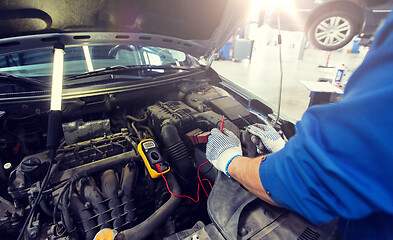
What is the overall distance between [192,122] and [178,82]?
1.70 ft

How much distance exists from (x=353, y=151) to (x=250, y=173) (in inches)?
14.7

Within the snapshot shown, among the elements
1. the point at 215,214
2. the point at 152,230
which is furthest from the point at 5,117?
the point at 215,214

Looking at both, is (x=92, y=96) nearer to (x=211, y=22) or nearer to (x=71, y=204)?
(x=71, y=204)

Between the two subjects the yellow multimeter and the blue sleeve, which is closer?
Answer: the blue sleeve

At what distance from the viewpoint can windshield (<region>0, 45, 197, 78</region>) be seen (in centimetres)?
142

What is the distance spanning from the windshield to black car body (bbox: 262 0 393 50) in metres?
1.85

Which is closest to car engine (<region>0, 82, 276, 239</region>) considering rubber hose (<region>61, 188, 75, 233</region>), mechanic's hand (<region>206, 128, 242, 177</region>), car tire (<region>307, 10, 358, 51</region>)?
rubber hose (<region>61, 188, 75, 233</region>)

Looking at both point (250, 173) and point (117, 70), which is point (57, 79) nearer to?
point (117, 70)

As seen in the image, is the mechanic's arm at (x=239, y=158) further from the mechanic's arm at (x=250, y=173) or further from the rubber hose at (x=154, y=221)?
the rubber hose at (x=154, y=221)


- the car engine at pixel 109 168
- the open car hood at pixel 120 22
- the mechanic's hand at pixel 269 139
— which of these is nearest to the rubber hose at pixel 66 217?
the car engine at pixel 109 168

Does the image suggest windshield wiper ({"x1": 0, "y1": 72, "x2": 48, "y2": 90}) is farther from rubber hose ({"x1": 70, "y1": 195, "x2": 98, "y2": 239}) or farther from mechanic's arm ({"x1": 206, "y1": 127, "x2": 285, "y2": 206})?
mechanic's arm ({"x1": 206, "y1": 127, "x2": 285, "y2": 206})

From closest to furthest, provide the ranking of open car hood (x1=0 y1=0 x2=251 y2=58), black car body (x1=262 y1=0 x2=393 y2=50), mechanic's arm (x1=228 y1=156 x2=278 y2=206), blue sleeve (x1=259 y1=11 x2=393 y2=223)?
1. blue sleeve (x1=259 y1=11 x2=393 y2=223)
2. mechanic's arm (x1=228 y1=156 x2=278 y2=206)
3. open car hood (x1=0 y1=0 x2=251 y2=58)
4. black car body (x1=262 y1=0 x2=393 y2=50)

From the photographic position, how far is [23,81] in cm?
122

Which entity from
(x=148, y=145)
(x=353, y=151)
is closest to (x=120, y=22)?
(x=148, y=145)
